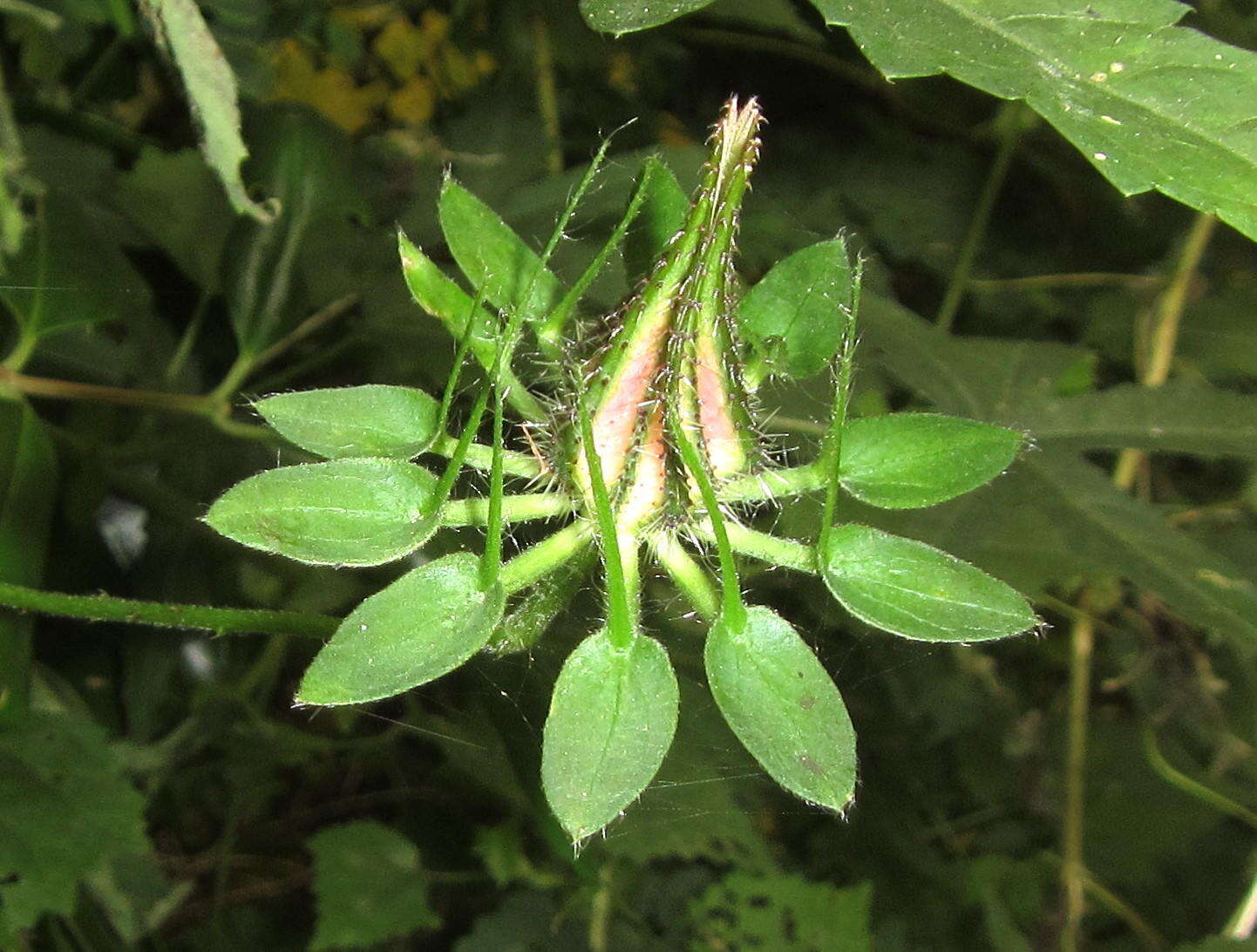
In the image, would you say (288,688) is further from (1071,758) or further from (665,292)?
(665,292)

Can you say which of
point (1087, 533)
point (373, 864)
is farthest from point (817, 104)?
point (373, 864)

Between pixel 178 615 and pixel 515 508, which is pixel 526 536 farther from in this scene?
pixel 178 615

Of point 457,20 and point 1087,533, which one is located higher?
point 457,20

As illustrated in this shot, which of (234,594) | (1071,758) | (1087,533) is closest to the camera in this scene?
(1087,533)

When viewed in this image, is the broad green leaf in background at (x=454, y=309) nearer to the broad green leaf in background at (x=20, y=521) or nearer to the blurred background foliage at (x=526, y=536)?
the blurred background foliage at (x=526, y=536)

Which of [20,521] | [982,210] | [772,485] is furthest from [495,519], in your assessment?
[982,210]

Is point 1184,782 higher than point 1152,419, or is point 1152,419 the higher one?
point 1152,419

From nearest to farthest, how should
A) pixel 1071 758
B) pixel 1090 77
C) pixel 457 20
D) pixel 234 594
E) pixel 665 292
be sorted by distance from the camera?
pixel 665 292 → pixel 1090 77 → pixel 234 594 → pixel 457 20 → pixel 1071 758
